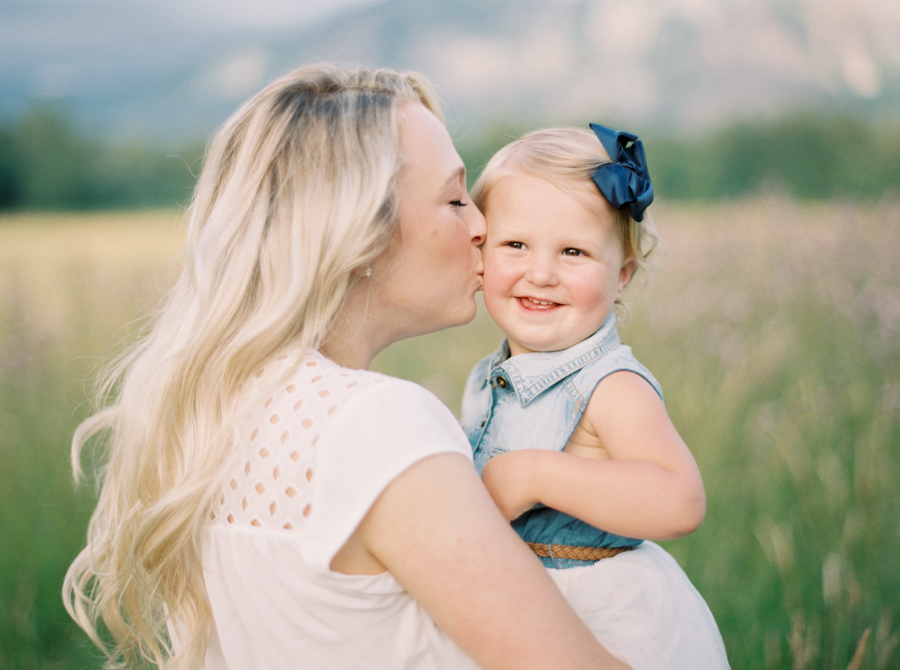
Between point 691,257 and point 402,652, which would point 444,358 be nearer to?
point 691,257

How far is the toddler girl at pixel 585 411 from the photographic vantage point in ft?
4.74

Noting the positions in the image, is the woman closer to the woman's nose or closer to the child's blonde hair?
the woman's nose

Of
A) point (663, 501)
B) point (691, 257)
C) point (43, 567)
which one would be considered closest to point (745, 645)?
point (663, 501)

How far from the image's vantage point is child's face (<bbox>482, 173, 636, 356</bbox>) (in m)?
1.78

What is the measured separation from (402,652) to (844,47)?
32.8 feet

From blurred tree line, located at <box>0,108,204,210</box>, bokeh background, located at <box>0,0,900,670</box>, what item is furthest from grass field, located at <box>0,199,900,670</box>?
blurred tree line, located at <box>0,108,204,210</box>

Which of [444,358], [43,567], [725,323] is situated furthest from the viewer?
[444,358]

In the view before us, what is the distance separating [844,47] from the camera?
8867 millimetres

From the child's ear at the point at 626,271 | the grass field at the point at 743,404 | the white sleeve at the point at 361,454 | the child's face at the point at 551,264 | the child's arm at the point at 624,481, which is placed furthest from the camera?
the grass field at the point at 743,404

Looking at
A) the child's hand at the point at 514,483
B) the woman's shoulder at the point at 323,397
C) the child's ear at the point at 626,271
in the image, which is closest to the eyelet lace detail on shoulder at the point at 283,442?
the woman's shoulder at the point at 323,397

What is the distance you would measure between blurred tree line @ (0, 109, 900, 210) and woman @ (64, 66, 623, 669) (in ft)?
32.5

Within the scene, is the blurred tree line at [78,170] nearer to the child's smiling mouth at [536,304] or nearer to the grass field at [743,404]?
the grass field at [743,404]

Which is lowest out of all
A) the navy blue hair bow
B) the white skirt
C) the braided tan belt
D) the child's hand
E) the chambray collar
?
the white skirt

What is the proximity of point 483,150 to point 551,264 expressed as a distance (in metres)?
9.71
